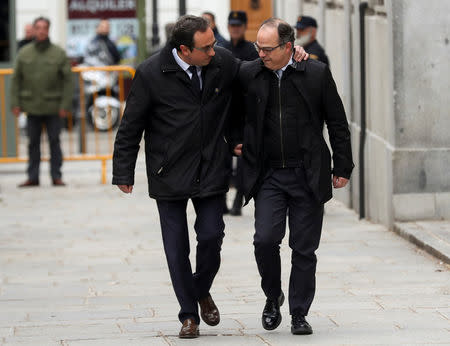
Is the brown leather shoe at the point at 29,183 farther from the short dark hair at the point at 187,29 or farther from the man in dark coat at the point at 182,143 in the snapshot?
the short dark hair at the point at 187,29

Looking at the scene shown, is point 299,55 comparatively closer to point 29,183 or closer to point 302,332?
point 302,332

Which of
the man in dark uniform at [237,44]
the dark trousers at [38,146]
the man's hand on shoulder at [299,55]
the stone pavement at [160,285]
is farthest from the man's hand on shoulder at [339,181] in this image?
the dark trousers at [38,146]

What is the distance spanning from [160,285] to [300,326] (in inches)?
91.0

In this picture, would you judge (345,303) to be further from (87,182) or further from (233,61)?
(87,182)

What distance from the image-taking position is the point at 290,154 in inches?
305

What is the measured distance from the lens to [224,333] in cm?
799

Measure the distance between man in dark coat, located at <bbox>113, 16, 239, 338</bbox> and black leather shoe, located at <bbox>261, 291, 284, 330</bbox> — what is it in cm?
37

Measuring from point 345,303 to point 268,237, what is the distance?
133 centimetres

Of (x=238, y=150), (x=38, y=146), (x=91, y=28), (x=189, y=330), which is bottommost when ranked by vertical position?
(x=189, y=330)

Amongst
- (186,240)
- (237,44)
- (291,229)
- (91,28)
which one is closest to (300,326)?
(291,229)

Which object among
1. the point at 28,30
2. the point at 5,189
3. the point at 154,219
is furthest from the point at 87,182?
the point at 28,30

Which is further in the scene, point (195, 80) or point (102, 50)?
point (102, 50)

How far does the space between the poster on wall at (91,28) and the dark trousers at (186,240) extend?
2042cm

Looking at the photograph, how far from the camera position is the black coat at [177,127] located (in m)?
7.77
